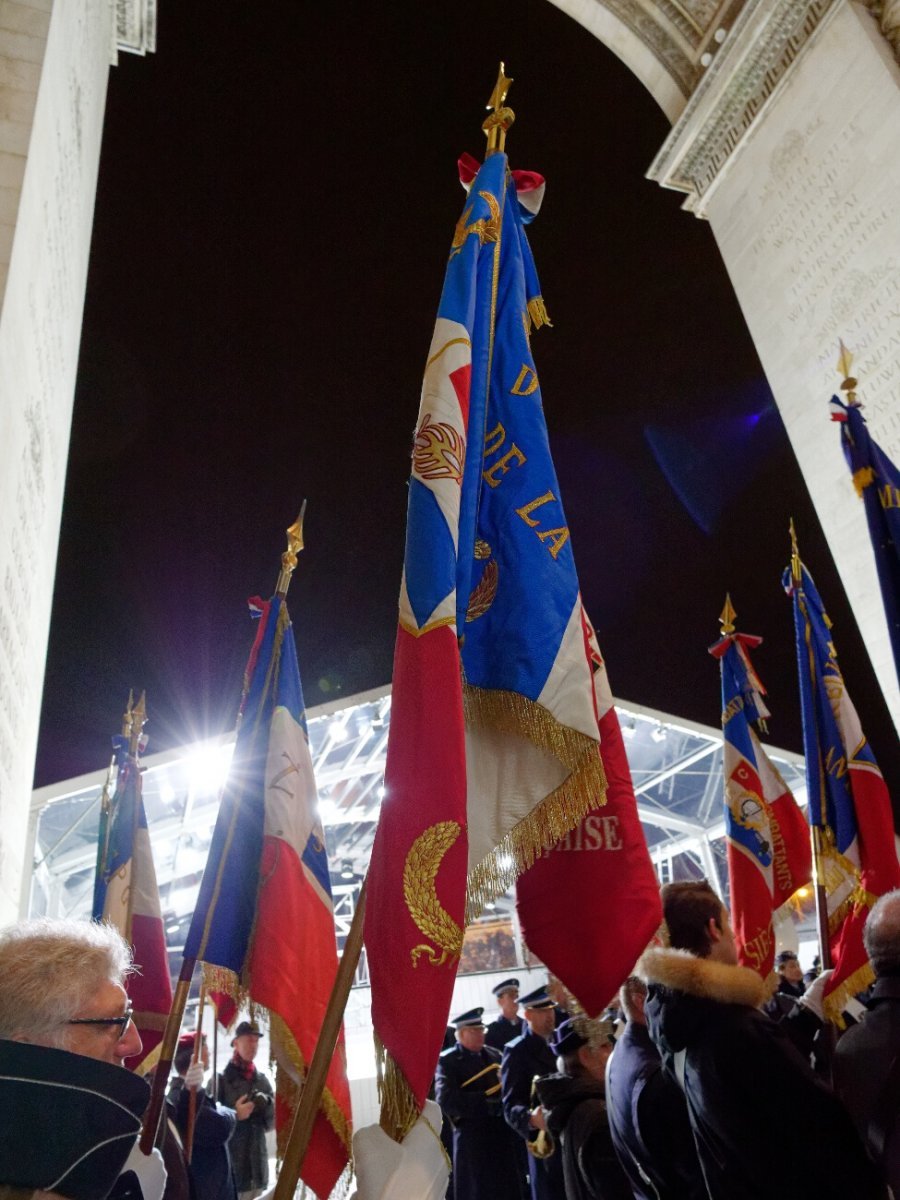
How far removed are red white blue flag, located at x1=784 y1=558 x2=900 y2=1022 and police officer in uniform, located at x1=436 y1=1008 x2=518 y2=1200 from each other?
2567 millimetres

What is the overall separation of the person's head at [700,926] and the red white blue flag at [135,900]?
2.43 m

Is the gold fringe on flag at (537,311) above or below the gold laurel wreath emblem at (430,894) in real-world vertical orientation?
above

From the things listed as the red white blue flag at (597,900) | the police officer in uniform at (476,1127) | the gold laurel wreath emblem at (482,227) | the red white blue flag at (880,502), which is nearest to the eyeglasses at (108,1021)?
the red white blue flag at (597,900)

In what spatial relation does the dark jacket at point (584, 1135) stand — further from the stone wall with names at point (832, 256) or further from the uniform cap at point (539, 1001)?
the stone wall with names at point (832, 256)

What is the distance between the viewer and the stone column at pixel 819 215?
5.46 m

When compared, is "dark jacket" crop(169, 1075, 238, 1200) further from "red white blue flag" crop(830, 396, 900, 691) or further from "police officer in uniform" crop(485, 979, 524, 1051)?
"red white blue flag" crop(830, 396, 900, 691)

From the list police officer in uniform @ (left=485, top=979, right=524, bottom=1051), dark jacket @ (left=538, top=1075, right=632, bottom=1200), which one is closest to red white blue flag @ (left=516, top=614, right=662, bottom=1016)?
dark jacket @ (left=538, top=1075, right=632, bottom=1200)

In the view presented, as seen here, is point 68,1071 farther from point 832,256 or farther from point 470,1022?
point 832,256

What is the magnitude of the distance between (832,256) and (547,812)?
5997 millimetres

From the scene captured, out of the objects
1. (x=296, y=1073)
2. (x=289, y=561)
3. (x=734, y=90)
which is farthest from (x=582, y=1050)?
(x=734, y=90)

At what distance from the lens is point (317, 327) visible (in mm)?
9078

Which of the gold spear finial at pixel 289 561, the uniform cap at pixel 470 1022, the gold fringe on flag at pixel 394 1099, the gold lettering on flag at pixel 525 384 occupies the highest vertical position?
the gold spear finial at pixel 289 561

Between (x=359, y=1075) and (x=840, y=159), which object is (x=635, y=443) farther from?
(x=359, y=1075)

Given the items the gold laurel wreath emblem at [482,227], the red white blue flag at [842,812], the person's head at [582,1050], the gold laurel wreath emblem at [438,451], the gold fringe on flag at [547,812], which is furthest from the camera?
the red white blue flag at [842,812]
